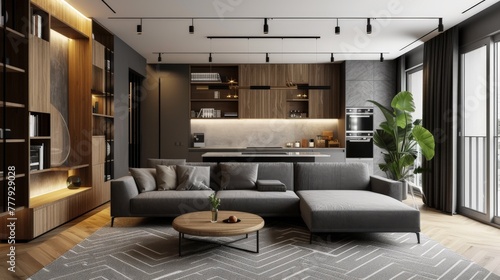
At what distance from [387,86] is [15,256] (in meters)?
7.75

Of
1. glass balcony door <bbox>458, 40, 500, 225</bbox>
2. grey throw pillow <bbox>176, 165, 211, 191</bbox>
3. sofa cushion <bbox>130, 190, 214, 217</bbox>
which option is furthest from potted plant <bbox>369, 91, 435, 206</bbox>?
sofa cushion <bbox>130, 190, 214, 217</bbox>

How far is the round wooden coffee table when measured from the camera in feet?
11.2

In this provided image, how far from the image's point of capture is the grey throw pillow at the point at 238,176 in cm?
526

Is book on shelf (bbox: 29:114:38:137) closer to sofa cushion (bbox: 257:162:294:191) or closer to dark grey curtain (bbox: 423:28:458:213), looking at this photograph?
sofa cushion (bbox: 257:162:294:191)

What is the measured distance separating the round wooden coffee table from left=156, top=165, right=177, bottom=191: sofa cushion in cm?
118

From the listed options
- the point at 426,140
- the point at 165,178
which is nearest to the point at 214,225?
the point at 165,178

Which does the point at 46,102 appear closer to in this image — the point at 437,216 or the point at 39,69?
the point at 39,69

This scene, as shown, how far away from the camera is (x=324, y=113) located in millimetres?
9055

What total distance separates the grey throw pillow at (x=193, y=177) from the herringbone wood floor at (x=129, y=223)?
0.80m

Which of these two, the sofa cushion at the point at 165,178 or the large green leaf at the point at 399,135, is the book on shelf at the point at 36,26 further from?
the large green leaf at the point at 399,135

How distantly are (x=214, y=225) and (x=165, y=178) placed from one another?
180 centimetres

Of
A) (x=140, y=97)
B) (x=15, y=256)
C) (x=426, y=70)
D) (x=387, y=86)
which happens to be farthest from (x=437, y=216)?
(x=140, y=97)

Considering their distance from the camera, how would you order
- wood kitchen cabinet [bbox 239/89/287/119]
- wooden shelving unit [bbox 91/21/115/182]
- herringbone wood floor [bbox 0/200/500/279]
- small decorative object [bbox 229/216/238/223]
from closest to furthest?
herringbone wood floor [bbox 0/200/500/279] < small decorative object [bbox 229/216/238/223] < wooden shelving unit [bbox 91/21/115/182] < wood kitchen cabinet [bbox 239/89/287/119]

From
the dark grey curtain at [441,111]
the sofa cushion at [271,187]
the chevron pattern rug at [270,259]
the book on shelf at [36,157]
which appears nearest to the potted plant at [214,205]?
the chevron pattern rug at [270,259]
